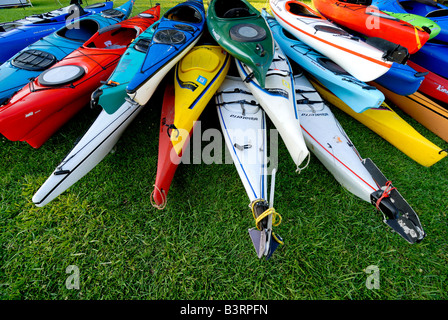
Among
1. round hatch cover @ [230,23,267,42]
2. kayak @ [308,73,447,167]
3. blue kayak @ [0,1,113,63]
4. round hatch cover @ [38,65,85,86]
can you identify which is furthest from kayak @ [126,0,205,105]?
kayak @ [308,73,447,167]

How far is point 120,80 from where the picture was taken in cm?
221

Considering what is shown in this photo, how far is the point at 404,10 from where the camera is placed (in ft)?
12.7

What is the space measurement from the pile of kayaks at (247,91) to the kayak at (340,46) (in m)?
0.01

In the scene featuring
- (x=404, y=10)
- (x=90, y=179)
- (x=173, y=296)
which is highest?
(x=404, y=10)

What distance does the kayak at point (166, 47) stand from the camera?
2112 millimetres

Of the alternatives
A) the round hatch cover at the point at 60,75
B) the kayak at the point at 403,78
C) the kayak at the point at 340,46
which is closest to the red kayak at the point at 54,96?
the round hatch cover at the point at 60,75

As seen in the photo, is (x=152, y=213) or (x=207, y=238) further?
(x=152, y=213)

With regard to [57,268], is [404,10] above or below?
above

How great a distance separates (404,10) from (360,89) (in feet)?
9.10

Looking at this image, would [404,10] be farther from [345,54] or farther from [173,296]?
[173,296]

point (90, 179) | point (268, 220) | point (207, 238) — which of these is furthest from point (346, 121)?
point (90, 179)

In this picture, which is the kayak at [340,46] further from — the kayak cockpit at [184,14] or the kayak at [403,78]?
the kayak cockpit at [184,14]
